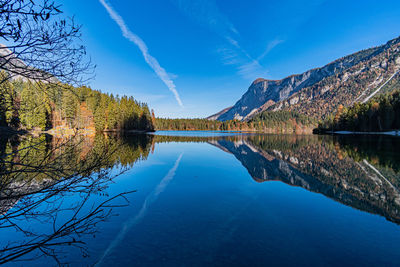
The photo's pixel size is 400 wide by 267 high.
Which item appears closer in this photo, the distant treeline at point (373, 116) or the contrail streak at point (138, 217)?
the contrail streak at point (138, 217)

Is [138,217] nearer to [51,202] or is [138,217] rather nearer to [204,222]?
[204,222]

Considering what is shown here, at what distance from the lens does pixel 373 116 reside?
233 ft

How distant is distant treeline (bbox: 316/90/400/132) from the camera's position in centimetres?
6581

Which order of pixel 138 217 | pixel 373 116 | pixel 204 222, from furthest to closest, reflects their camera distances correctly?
pixel 373 116
pixel 138 217
pixel 204 222

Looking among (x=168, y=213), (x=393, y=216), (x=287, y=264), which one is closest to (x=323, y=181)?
(x=393, y=216)

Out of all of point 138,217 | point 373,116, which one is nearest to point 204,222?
point 138,217

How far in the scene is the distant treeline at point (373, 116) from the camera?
65.8 m

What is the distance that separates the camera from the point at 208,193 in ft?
31.0

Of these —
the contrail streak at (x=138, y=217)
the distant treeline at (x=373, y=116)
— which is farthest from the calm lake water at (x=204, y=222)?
the distant treeline at (x=373, y=116)

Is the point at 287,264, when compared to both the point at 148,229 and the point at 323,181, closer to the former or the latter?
the point at 148,229

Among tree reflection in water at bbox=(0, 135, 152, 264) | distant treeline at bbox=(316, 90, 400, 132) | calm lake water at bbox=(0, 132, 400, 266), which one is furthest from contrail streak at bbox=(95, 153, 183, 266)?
distant treeline at bbox=(316, 90, 400, 132)

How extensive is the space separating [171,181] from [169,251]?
22.2 ft

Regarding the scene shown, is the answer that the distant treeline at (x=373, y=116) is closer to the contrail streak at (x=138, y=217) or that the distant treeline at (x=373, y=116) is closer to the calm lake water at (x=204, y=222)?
the calm lake water at (x=204, y=222)

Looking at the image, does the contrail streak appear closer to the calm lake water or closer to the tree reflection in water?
the calm lake water
